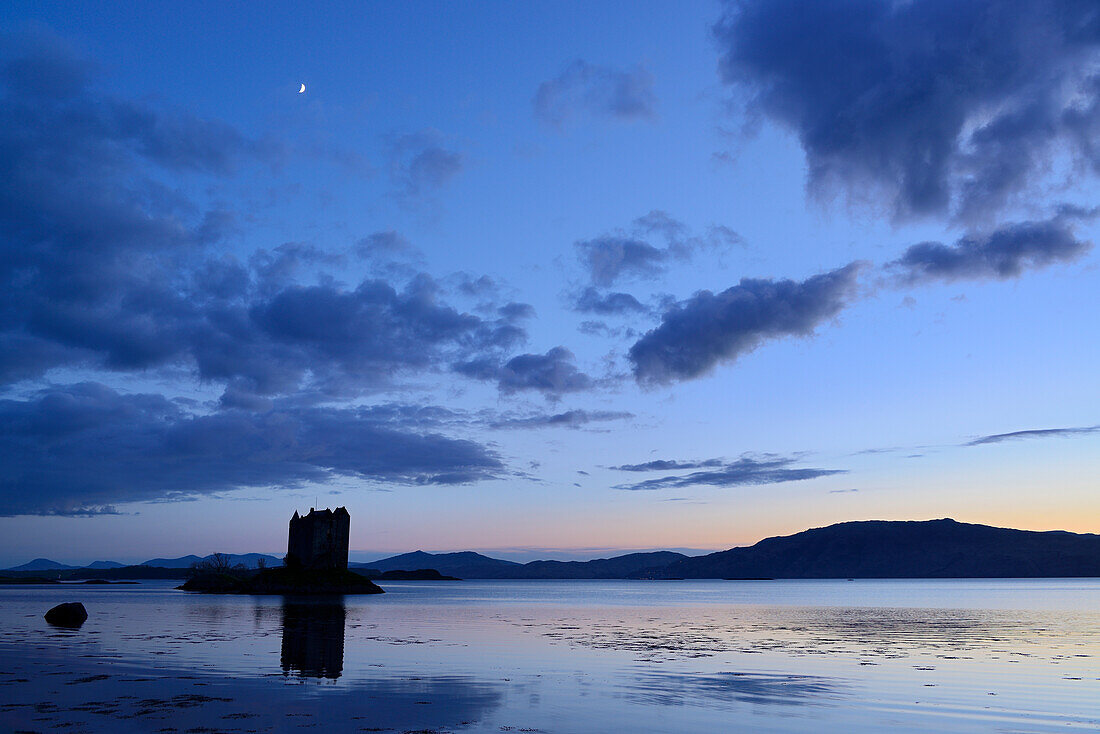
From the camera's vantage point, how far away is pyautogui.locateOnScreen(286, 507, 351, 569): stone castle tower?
17550 centimetres

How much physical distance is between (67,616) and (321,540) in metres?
119

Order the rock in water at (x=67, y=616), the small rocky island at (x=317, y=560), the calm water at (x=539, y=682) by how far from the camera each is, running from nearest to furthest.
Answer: the calm water at (x=539, y=682), the rock in water at (x=67, y=616), the small rocky island at (x=317, y=560)

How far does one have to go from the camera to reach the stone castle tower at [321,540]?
175500mm

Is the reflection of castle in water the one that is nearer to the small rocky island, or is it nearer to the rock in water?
the rock in water

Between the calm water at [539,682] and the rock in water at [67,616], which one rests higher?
the calm water at [539,682]

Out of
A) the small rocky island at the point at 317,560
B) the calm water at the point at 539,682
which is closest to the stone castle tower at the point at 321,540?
the small rocky island at the point at 317,560

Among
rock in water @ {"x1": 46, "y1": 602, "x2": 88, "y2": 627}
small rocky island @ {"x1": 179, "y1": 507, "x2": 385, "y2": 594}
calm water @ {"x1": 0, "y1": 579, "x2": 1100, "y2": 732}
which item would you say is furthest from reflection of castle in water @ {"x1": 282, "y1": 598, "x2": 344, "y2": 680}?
small rocky island @ {"x1": 179, "y1": 507, "x2": 385, "y2": 594}

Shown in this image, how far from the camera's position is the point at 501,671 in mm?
34875

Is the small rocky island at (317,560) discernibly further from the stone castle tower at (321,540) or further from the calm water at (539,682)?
the calm water at (539,682)

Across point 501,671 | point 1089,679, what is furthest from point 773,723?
point 1089,679

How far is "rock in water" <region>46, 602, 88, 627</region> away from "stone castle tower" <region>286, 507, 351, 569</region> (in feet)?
383

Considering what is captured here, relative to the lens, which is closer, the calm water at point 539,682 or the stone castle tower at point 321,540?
the calm water at point 539,682

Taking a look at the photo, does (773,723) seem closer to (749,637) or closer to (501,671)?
(501,671)

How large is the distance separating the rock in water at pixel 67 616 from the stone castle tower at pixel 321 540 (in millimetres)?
116635
